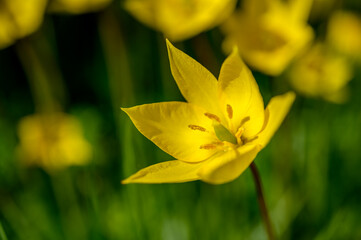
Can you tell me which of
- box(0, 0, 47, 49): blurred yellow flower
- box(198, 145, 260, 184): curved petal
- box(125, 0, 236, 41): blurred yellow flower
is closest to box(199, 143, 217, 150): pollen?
box(198, 145, 260, 184): curved petal

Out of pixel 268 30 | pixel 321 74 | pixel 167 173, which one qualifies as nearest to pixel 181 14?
pixel 268 30

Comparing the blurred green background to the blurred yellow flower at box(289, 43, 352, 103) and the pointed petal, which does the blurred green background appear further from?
the pointed petal

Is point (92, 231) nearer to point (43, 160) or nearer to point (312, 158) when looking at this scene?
point (43, 160)

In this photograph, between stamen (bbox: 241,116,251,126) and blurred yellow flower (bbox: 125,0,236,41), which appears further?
blurred yellow flower (bbox: 125,0,236,41)

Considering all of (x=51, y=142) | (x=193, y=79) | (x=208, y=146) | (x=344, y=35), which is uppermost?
(x=193, y=79)

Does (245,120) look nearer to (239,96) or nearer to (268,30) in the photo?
(239,96)

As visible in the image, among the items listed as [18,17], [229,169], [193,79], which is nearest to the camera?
[229,169]
